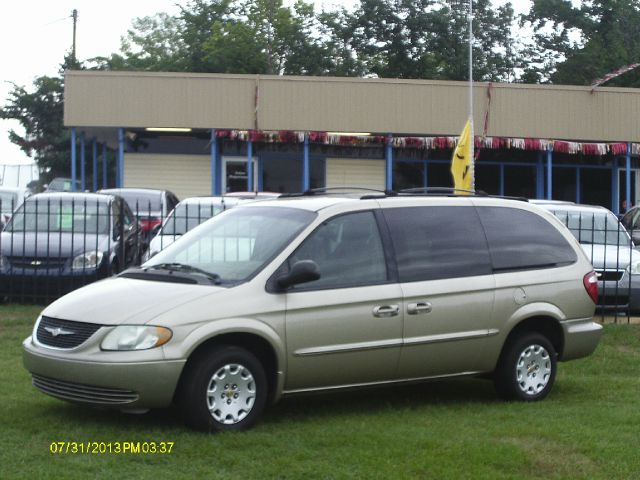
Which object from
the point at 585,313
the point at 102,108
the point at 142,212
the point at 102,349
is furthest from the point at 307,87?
the point at 102,349

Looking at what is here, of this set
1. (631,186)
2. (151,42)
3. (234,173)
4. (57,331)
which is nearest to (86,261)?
(57,331)

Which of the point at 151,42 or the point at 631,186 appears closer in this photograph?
the point at 631,186

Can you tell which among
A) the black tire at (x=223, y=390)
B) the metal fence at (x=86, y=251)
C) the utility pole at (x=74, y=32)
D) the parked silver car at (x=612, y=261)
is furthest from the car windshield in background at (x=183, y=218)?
the utility pole at (x=74, y=32)

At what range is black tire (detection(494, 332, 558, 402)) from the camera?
28.0ft

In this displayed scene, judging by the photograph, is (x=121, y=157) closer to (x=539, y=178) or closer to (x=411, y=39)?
(x=539, y=178)

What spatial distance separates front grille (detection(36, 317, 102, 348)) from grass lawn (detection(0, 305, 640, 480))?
22.0 inches

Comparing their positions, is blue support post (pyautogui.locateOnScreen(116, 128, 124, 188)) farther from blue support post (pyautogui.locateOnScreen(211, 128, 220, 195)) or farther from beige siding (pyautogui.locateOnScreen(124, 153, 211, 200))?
blue support post (pyautogui.locateOnScreen(211, 128, 220, 195))

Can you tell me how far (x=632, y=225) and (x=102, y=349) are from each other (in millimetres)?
13701

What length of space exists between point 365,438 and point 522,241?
251cm

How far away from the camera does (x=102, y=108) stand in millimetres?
30453

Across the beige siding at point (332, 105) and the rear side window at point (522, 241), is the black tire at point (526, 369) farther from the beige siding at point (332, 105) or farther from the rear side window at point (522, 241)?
the beige siding at point (332, 105)

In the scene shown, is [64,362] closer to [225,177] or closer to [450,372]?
[450,372]

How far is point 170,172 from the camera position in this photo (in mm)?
33125

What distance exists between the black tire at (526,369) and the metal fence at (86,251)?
15.9 feet
